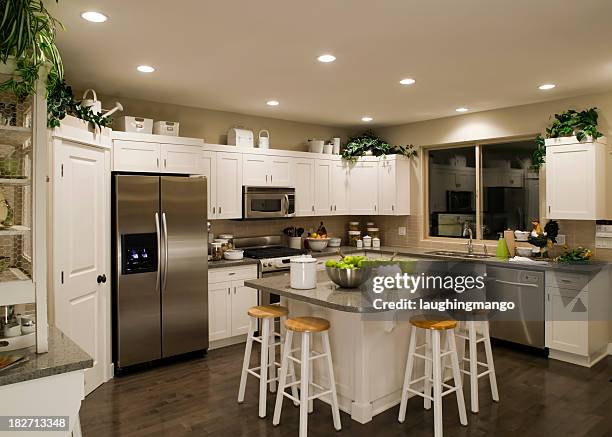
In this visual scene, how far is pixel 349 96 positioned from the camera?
4.82 metres

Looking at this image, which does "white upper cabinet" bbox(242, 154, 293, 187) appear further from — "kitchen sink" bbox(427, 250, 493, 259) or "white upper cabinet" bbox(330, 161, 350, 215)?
"kitchen sink" bbox(427, 250, 493, 259)

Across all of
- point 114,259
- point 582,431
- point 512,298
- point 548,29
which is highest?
point 548,29

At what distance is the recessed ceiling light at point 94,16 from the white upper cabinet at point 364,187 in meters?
4.21

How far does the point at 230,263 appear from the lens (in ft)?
16.4

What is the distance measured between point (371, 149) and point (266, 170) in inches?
67.1

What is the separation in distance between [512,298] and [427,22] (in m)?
3.17

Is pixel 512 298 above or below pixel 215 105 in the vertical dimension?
below

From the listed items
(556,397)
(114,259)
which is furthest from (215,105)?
(556,397)

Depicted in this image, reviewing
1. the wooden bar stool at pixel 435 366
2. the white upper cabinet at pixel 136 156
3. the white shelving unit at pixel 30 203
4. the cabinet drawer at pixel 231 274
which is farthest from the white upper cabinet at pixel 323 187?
the white shelving unit at pixel 30 203

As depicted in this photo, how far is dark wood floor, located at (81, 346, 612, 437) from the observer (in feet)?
10.3

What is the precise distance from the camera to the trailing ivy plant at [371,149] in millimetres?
6430

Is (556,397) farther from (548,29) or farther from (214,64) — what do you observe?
(214,64)

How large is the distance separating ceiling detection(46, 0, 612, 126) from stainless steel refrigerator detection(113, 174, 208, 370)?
1031 millimetres

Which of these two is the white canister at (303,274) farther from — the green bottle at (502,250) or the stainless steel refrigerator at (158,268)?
the green bottle at (502,250)
